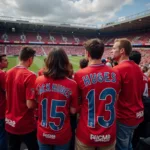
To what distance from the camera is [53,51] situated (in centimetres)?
197

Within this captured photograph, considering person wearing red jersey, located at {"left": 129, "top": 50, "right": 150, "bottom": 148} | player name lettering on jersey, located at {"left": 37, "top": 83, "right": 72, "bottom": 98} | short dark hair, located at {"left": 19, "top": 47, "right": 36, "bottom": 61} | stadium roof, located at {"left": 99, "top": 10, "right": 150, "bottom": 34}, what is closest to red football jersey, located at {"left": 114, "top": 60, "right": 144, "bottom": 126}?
person wearing red jersey, located at {"left": 129, "top": 50, "right": 150, "bottom": 148}

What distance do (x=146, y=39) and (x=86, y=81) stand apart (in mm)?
35391

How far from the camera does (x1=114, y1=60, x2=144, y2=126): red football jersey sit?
2328 mm

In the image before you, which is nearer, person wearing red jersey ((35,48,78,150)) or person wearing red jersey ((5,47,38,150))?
person wearing red jersey ((35,48,78,150))

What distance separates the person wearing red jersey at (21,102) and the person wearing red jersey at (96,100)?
2.43ft

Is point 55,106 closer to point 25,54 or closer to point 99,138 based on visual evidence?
point 99,138

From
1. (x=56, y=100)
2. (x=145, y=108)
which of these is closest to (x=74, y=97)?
(x=56, y=100)

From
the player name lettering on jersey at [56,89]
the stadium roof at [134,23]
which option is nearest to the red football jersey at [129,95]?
the player name lettering on jersey at [56,89]

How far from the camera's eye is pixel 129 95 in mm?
2357

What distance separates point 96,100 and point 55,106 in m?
0.50

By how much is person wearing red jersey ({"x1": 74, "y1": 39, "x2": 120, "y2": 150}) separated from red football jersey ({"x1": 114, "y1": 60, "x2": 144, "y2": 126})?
0.37 meters

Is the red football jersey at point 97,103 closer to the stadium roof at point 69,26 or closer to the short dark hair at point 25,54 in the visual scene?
the short dark hair at point 25,54

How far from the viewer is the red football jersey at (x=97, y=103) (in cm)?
192

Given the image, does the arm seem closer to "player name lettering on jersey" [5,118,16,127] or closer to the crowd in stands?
"player name lettering on jersey" [5,118,16,127]
